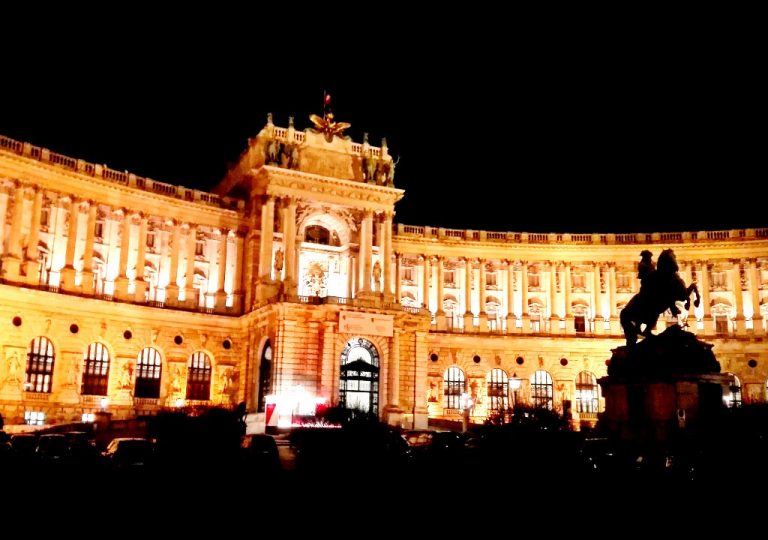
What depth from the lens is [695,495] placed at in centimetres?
1711

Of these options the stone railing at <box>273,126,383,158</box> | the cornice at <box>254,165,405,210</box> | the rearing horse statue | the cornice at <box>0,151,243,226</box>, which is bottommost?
the rearing horse statue

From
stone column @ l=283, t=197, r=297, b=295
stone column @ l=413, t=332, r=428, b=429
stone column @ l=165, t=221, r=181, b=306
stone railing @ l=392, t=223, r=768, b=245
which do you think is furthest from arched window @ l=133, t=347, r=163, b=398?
stone railing @ l=392, t=223, r=768, b=245

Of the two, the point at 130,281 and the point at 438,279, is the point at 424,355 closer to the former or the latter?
the point at 438,279

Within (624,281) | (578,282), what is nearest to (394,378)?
(578,282)

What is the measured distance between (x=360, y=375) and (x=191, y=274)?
14538 millimetres

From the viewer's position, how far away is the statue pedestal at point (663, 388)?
78.2 ft

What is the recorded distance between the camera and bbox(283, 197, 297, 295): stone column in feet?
184

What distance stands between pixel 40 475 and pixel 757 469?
19.0m

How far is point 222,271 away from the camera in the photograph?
58.7 metres

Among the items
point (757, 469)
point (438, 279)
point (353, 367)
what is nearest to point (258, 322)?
point (353, 367)

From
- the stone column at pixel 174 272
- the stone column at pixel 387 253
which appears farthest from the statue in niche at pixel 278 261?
the stone column at pixel 387 253

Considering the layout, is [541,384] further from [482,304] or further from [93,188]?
[93,188]

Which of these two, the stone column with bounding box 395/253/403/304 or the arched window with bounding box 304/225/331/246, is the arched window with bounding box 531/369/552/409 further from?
the arched window with bounding box 304/225/331/246

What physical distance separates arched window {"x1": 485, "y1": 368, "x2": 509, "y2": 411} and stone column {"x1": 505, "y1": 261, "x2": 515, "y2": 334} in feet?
12.7
